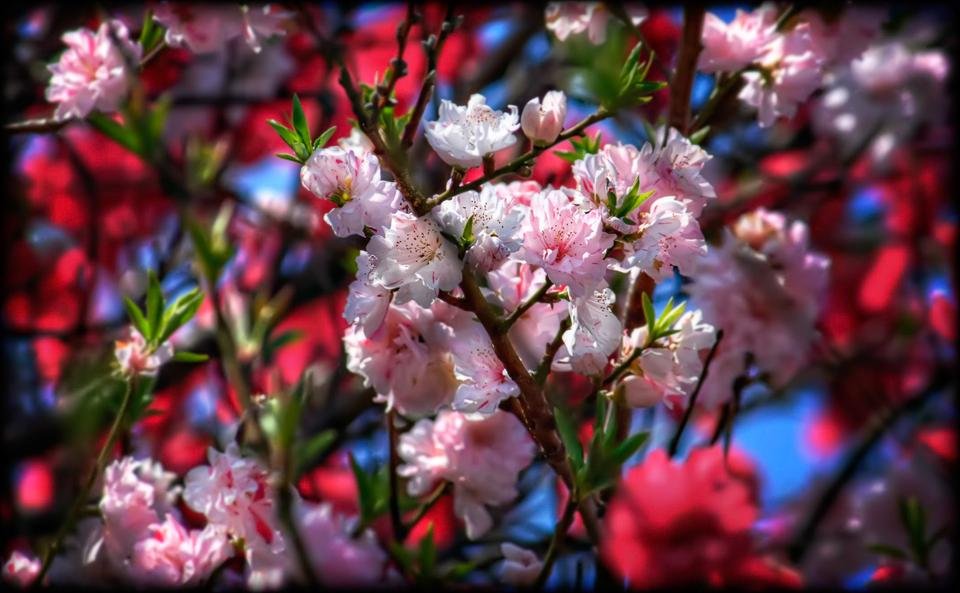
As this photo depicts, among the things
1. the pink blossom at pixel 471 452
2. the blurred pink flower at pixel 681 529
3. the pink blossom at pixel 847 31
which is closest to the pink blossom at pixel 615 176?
the blurred pink flower at pixel 681 529

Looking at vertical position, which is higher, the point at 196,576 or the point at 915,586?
the point at 196,576

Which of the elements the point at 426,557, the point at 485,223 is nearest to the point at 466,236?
the point at 485,223

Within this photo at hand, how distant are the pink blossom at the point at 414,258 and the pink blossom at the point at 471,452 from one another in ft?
1.02

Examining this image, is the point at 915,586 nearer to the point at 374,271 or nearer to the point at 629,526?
the point at 629,526

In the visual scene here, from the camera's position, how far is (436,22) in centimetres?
246

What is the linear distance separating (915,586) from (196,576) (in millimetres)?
811

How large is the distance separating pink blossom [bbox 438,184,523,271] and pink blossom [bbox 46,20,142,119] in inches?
20.8

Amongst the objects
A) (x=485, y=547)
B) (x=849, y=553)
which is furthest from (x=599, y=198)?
(x=849, y=553)

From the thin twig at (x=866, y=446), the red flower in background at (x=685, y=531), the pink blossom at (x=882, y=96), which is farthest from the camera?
the pink blossom at (x=882, y=96)

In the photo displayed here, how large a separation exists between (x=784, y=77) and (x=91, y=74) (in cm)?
84

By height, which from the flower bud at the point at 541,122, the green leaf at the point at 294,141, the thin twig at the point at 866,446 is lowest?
the thin twig at the point at 866,446

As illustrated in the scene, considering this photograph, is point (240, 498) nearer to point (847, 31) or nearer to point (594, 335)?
point (594, 335)

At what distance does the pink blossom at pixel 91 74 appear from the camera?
3.95 ft

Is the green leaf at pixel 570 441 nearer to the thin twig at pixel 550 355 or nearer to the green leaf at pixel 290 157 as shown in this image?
the thin twig at pixel 550 355
